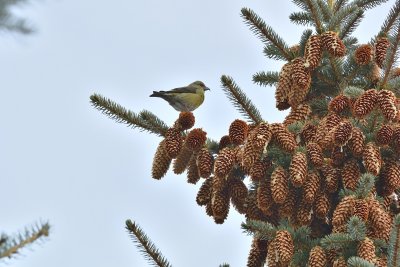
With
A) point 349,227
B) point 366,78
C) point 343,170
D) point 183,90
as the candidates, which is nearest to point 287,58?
point 366,78

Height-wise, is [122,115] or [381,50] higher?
[381,50]

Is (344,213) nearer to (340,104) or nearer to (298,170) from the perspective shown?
(298,170)

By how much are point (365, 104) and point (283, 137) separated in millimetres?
492

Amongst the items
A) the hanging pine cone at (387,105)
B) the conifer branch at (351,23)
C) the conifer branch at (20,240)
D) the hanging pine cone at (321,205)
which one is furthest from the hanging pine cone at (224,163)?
the conifer branch at (20,240)

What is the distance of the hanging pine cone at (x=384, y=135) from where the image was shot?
3.69 meters

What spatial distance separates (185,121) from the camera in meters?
4.12

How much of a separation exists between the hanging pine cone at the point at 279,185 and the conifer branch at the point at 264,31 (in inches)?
46.7

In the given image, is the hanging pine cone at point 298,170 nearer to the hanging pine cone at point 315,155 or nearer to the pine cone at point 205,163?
the hanging pine cone at point 315,155

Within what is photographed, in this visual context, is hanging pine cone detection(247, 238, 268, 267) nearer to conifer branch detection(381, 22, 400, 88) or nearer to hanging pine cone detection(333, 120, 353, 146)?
hanging pine cone detection(333, 120, 353, 146)

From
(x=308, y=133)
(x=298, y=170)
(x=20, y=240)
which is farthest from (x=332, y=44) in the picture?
(x=20, y=240)

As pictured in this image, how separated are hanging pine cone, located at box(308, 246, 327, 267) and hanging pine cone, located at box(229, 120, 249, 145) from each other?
88 cm

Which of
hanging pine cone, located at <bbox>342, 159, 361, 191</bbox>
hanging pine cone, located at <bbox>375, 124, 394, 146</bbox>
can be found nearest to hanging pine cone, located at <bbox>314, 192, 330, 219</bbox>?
hanging pine cone, located at <bbox>342, 159, 361, 191</bbox>

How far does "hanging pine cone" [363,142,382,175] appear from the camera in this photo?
140 inches

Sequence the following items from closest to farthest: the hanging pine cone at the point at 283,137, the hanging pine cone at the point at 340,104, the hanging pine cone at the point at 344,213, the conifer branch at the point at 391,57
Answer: the hanging pine cone at the point at 344,213 → the hanging pine cone at the point at 283,137 → the hanging pine cone at the point at 340,104 → the conifer branch at the point at 391,57
